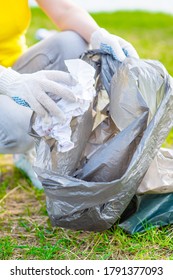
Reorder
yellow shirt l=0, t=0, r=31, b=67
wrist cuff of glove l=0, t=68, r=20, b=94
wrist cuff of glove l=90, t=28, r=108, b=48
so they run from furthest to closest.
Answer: yellow shirt l=0, t=0, r=31, b=67 < wrist cuff of glove l=90, t=28, r=108, b=48 < wrist cuff of glove l=0, t=68, r=20, b=94

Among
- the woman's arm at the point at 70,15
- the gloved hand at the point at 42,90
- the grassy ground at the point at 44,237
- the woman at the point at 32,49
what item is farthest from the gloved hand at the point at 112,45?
the grassy ground at the point at 44,237

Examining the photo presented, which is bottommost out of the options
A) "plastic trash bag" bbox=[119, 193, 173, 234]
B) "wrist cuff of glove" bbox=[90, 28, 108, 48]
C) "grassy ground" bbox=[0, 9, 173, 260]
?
"grassy ground" bbox=[0, 9, 173, 260]

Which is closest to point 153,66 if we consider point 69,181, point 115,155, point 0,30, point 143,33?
point 115,155

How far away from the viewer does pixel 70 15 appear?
2.43 m

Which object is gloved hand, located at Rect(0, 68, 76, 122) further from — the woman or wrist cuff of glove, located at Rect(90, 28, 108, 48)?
wrist cuff of glove, located at Rect(90, 28, 108, 48)

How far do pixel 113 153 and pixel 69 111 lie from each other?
0.19m

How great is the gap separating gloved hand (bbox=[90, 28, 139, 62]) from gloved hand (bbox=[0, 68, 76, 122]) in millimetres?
235

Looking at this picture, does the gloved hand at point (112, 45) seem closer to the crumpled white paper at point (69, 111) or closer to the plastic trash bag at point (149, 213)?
the crumpled white paper at point (69, 111)

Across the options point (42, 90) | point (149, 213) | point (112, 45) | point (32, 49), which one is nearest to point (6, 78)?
point (42, 90)

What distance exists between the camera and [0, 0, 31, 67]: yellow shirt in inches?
94.2

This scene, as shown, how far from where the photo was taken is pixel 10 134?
2227 mm

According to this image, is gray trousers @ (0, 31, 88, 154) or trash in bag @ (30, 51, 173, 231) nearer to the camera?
Answer: trash in bag @ (30, 51, 173, 231)

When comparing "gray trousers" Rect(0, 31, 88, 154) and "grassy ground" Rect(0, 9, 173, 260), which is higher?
"gray trousers" Rect(0, 31, 88, 154)

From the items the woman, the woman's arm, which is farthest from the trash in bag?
the woman's arm
